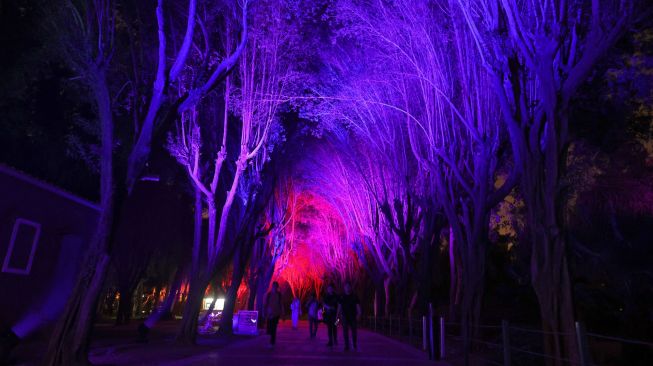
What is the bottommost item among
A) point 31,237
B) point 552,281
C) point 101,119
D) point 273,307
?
point 273,307

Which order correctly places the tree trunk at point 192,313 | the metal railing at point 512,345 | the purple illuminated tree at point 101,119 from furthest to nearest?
1. the tree trunk at point 192,313
2. the purple illuminated tree at point 101,119
3. the metal railing at point 512,345

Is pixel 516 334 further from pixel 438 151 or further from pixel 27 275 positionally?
pixel 27 275

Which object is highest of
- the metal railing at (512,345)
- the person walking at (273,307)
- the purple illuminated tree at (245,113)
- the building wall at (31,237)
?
the purple illuminated tree at (245,113)

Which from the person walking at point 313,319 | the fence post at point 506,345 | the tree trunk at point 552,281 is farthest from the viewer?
the person walking at point 313,319

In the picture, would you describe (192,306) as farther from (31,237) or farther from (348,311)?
(31,237)

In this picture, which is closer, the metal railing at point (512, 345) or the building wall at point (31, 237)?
the metal railing at point (512, 345)

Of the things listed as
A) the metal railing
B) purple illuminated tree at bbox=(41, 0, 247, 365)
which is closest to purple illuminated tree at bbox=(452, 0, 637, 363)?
the metal railing

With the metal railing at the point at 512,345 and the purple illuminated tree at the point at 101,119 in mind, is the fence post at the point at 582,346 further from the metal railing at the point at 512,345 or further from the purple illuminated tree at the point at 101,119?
the purple illuminated tree at the point at 101,119

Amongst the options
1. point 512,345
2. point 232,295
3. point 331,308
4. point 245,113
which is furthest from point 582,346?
point 232,295

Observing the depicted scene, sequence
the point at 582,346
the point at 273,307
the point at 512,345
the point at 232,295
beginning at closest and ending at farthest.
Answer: the point at 582,346
the point at 512,345
the point at 273,307
the point at 232,295

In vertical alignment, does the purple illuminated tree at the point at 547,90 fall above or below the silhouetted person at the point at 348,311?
above

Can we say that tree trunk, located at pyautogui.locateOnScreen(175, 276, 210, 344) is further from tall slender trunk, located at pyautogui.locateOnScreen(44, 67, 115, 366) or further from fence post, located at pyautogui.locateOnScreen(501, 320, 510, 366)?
fence post, located at pyautogui.locateOnScreen(501, 320, 510, 366)

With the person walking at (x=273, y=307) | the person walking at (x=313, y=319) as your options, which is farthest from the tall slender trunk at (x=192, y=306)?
the person walking at (x=313, y=319)

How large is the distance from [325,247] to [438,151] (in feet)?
120
